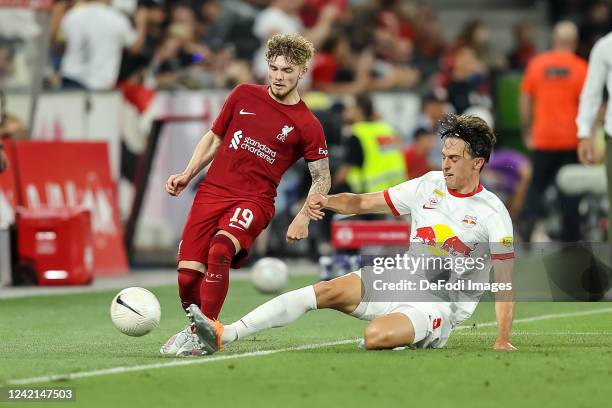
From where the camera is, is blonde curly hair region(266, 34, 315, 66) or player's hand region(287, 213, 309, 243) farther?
blonde curly hair region(266, 34, 315, 66)

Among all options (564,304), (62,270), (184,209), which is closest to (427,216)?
(564,304)

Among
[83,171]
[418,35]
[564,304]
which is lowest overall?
[564,304]

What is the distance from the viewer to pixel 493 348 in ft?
30.8

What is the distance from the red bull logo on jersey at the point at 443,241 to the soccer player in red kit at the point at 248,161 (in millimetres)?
761

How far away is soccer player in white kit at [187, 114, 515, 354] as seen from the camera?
29.7 ft

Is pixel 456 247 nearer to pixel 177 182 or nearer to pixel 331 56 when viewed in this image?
pixel 177 182

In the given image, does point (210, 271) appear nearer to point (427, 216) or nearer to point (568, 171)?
point (427, 216)

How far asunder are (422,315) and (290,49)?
72.7 inches

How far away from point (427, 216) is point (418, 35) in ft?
55.8

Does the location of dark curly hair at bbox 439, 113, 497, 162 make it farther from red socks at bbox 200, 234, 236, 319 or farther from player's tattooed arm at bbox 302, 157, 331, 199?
red socks at bbox 200, 234, 236, 319

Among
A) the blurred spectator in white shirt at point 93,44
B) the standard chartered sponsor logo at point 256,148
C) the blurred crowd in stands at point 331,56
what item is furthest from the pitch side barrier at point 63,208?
the standard chartered sponsor logo at point 256,148

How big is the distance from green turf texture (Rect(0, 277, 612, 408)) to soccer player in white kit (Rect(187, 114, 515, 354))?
0.57 ft

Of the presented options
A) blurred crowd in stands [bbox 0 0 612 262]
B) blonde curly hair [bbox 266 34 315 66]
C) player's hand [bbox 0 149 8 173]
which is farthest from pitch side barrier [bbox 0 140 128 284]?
blonde curly hair [bbox 266 34 315 66]

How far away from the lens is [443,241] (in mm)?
9258
